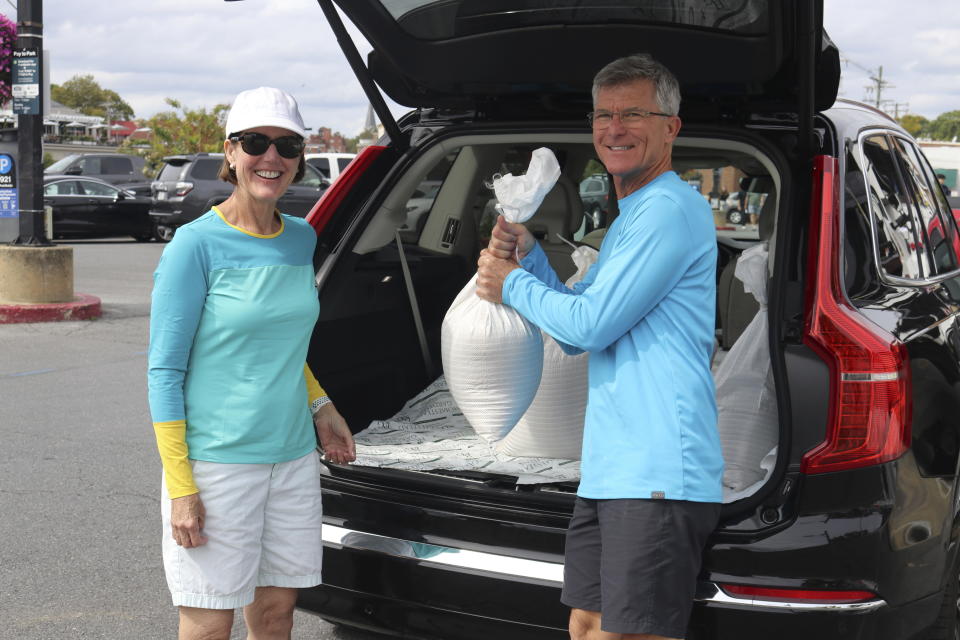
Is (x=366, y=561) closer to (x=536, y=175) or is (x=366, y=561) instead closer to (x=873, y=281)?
(x=536, y=175)

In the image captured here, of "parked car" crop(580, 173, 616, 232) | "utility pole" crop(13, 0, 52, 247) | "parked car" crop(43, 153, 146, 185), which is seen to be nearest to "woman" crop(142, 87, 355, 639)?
"parked car" crop(580, 173, 616, 232)

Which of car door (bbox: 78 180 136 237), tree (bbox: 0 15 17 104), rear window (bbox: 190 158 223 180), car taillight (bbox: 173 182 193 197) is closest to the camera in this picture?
tree (bbox: 0 15 17 104)

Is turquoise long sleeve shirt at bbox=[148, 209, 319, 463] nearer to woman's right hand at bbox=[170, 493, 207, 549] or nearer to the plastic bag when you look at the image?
woman's right hand at bbox=[170, 493, 207, 549]

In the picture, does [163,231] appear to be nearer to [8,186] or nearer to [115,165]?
[115,165]

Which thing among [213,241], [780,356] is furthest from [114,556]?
[780,356]

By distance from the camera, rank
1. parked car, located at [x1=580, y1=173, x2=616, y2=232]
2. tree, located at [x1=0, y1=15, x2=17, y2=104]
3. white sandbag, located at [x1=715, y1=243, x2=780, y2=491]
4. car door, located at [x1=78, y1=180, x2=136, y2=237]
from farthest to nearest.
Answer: car door, located at [x1=78, y1=180, x2=136, y2=237] < tree, located at [x1=0, y1=15, x2=17, y2=104] < parked car, located at [x1=580, y1=173, x2=616, y2=232] < white sandbag, located at [x1=715, y1=243, x2=780, y2=491]

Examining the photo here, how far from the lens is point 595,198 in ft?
19.2

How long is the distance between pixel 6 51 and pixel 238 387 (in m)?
9.50

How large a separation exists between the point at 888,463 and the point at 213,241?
1.61 metres

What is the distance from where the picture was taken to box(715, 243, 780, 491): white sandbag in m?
2.88

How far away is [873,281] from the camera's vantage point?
2756 mm

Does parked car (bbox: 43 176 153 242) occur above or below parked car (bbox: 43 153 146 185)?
below

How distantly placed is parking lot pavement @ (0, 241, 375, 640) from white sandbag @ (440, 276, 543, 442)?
939 millimetres

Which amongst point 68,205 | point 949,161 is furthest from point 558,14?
point 949,161
